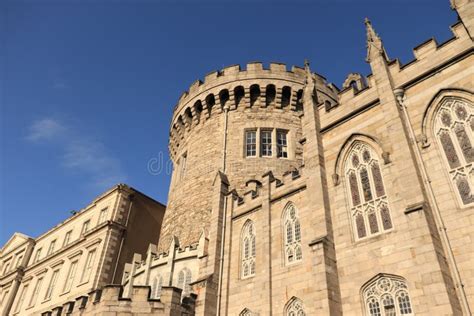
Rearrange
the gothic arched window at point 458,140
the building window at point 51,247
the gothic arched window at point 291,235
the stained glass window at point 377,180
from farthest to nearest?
the building window at point 51,247 → the gothic arched window at point 291,235 → the stained glass window at point 377,180 → the gothic arched window at point 458,140

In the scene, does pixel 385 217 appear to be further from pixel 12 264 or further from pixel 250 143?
pixel 12 264

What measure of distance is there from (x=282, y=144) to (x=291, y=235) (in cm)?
1021

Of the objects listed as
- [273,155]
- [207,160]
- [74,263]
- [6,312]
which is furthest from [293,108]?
[6,312]

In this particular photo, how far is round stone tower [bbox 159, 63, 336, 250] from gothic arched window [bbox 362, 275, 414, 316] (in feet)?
36.1

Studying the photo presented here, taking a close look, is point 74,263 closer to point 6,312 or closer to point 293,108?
point 6,312

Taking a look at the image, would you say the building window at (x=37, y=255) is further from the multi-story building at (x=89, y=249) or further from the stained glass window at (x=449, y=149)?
the stained glass window at (x=449, y=149)

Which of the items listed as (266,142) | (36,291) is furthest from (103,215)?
(266,142)

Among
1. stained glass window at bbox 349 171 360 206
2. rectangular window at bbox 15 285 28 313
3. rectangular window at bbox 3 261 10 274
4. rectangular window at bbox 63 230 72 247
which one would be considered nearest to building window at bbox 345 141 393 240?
stained glass window at bbox 349 171 360 206

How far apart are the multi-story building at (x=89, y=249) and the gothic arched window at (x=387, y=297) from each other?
19.8m

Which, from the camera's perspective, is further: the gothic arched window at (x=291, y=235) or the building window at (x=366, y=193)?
the gothic arched window at (x=291, y=235)

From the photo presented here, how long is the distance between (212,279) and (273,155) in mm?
9619

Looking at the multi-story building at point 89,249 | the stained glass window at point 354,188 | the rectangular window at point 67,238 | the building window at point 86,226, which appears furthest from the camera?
the rectangular window at point 67,238

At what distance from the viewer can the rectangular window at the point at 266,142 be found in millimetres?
22891

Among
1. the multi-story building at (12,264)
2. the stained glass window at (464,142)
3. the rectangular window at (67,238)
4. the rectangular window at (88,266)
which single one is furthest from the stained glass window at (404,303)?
the multi-story building at (12,264)
